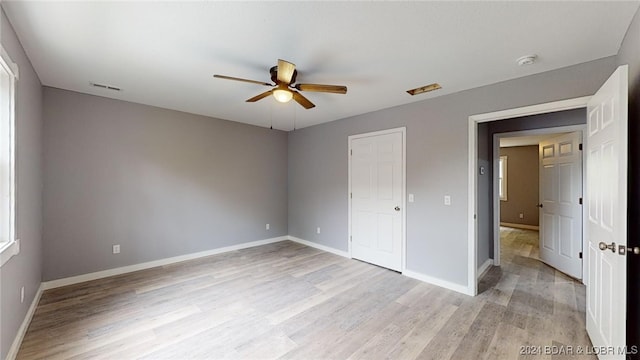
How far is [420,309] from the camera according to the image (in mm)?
2723

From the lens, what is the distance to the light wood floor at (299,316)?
81.5 inches

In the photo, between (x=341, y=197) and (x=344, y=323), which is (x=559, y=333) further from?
(x=341, y=197)

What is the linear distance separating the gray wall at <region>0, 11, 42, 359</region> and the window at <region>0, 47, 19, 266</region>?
0.48ft

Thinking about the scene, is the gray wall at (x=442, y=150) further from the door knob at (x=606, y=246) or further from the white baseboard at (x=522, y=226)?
the white baseboard at (x=522, y=226)

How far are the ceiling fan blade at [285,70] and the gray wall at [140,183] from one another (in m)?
2.67

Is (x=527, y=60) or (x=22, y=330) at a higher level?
(x=527, y=60)

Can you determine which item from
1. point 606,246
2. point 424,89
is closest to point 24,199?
point 424,89

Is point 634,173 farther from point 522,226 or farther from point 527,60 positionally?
point 522,226

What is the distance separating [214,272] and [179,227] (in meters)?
1.05

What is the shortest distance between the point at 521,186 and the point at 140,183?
901cm

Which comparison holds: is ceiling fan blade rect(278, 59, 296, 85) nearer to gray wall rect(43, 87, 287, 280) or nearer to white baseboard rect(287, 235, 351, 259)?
gray wall rect(43, 87, 287, 280)

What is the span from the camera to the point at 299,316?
2.56 meters

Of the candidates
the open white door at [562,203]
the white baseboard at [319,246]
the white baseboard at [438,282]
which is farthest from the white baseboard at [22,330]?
the open white door at [562,203]

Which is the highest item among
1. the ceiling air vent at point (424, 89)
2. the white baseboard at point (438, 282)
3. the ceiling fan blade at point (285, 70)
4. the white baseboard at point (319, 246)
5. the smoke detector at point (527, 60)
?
the ceiling air vent at point (424, 89)
